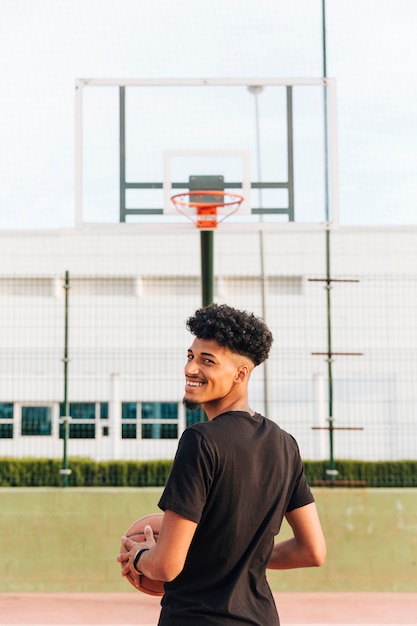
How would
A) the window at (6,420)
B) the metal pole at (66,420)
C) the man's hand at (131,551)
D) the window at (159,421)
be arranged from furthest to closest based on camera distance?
1. the window at (159,421)
2. the window at (6,420)
3. the metal pole at (66,420)
4. the man's hand at (131,551)

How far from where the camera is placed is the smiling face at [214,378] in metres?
2.23

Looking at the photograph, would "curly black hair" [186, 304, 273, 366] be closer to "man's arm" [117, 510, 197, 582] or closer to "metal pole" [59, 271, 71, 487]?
"man's arm" [117, 510, 197, 582]

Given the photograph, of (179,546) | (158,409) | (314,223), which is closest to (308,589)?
(314,223)

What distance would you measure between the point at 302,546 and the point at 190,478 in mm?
484

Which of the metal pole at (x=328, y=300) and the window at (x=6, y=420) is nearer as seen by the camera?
the metal pole at (x=328, y=300)

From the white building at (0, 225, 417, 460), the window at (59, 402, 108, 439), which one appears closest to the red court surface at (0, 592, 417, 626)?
the white building at (0, 225, 417, 460)

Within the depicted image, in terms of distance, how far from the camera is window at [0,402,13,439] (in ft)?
39.0

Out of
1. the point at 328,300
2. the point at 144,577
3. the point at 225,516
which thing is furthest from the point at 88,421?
the point at 225,516

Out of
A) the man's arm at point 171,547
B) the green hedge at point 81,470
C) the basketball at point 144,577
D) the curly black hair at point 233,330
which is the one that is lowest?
the green hedge at point 81,470

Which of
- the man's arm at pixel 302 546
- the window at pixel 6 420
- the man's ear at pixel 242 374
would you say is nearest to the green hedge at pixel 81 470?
the window at pixel 6 420

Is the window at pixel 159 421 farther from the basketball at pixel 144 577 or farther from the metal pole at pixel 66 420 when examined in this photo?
the basketball at pixel 144 577

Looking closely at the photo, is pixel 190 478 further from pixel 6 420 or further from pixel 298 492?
pixel 6 420

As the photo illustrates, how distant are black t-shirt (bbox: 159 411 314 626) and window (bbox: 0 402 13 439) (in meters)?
9.92

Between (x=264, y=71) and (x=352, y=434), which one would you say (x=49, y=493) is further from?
(x=264, y=71)
